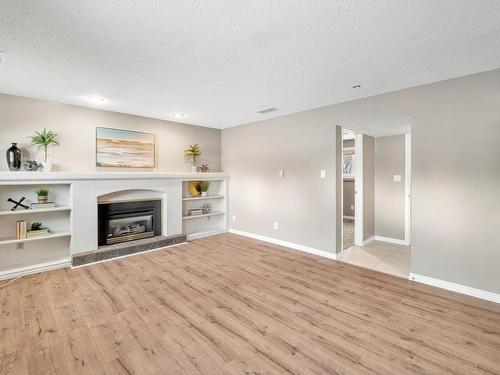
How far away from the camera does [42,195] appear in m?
3.52

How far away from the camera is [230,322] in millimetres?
2240

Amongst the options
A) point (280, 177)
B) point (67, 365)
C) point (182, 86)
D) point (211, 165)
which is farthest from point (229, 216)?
point (67, 365)

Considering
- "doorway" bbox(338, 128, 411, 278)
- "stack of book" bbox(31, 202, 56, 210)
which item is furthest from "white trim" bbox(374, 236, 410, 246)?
A: "stack of book" bbox(31, 202, 56, 210)

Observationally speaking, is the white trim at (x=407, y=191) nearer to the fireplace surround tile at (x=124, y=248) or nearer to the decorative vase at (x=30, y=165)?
the fireplace surround tile at (x=124, y=248)

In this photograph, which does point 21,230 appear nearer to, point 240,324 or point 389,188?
point 240,324

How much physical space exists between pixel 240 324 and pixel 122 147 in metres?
3.68

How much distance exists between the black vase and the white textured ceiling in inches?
30.2

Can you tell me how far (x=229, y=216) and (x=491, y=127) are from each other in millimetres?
4619

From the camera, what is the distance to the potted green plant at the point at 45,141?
3.50m

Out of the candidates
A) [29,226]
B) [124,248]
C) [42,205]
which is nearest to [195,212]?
[124,248]

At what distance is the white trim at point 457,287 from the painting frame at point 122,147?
4643mm

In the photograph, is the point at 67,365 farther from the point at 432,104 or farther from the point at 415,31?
the point at 432,104

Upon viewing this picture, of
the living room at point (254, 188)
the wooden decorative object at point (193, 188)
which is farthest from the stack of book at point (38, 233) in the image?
the wooden decorative object at point (193, 188)

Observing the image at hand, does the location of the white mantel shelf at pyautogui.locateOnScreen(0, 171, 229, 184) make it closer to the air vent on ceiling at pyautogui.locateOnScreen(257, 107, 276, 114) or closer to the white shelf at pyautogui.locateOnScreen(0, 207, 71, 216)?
the white shelf at pyautogui.locateOnScreen(0, 207, 71, 216)
